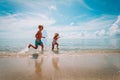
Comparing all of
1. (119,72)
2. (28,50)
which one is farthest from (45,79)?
(28,50)

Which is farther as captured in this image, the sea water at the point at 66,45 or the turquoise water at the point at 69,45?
the turquoise water at the point at 69,45

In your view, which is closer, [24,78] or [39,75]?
[24,78]

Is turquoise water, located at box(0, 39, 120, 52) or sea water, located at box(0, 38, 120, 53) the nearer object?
sea water, located at box(0, 38, 120, 53)

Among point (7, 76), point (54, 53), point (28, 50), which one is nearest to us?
point (7, 76)

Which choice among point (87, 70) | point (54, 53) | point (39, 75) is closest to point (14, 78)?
point (39, 75)

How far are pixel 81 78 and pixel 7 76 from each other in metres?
2.20

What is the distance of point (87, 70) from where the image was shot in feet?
20.8

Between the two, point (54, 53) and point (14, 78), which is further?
point (54, 53)

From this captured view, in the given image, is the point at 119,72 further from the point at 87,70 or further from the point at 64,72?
the point at 64,72

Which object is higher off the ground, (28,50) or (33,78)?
(28,50)

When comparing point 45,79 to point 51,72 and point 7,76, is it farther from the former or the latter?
point 7,76

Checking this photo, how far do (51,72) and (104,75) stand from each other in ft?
5.45

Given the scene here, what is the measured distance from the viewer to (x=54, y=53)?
11.4 metres

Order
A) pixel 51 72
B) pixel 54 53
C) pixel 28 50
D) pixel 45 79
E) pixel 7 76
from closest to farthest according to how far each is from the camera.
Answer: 1. pixel 45 79
2. pixel 7 76
3. pixel 51 72
4. pixel 54 53
5. pixel 28 50
